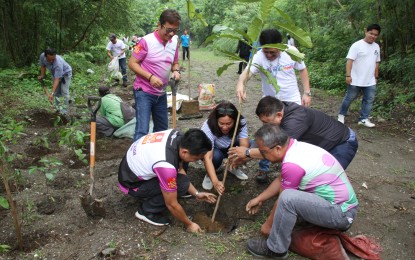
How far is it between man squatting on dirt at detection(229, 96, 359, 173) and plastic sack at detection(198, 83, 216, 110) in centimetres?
379

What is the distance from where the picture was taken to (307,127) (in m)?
2.81

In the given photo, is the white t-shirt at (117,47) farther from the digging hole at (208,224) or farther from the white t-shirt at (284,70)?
the digging hole at (208,224)

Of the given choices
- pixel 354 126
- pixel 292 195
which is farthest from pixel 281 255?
pixel 354 126

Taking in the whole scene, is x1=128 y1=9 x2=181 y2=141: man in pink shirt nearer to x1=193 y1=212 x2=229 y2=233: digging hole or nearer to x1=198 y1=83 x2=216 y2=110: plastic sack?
x1=193 y1=212 x2=229 y2=233: digging hole

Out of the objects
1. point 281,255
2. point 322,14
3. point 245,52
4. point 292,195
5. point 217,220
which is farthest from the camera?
point 322,14

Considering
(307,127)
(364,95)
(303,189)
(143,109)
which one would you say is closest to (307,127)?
(307,127)

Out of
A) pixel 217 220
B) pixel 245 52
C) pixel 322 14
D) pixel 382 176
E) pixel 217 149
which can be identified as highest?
pixel 322 14

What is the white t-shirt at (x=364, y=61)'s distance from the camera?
5.22 meters

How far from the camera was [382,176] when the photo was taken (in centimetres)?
400

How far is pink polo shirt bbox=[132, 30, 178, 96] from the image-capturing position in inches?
140

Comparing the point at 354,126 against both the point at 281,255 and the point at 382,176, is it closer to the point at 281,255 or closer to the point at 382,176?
the point at 382,176

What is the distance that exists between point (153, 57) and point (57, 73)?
3176 millimetres

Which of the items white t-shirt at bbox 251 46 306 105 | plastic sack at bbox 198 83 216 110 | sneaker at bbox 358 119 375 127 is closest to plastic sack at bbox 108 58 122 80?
plastic sack at bbox 198 83 216 110

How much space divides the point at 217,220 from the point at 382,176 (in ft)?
7.15
